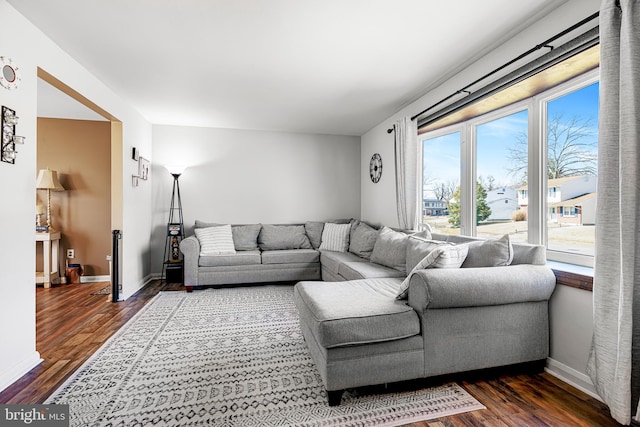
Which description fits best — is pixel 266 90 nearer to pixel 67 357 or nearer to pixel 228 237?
pixel 228 237

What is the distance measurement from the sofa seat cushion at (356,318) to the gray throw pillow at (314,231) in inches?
111

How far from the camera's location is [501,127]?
2.83m

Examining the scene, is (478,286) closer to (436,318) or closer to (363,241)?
(436,318)

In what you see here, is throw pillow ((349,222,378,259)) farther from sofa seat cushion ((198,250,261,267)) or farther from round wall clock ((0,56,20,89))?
round wall clock ((0,56,20,89))

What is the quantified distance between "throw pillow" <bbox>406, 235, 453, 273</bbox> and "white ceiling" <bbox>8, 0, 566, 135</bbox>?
1611mm

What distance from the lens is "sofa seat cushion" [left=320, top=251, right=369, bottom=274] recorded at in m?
3.76

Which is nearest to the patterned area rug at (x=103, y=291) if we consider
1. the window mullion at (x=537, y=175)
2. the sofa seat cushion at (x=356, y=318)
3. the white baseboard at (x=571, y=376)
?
the sofa seat cushion at (x=356, y=318)

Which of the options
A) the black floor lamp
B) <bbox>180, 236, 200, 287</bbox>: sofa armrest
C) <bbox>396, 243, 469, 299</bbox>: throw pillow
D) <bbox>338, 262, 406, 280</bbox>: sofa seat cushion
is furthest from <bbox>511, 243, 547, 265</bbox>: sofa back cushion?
the black floor lamp

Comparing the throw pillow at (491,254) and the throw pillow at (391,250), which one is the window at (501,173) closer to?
the throw pillow at (491,254)

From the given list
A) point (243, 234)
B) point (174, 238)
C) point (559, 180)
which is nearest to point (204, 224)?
point (174, 238)

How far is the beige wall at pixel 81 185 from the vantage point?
4.39 metres

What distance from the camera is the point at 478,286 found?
186cm

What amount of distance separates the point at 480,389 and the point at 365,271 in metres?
1.41

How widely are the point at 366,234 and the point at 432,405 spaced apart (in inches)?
99.2
